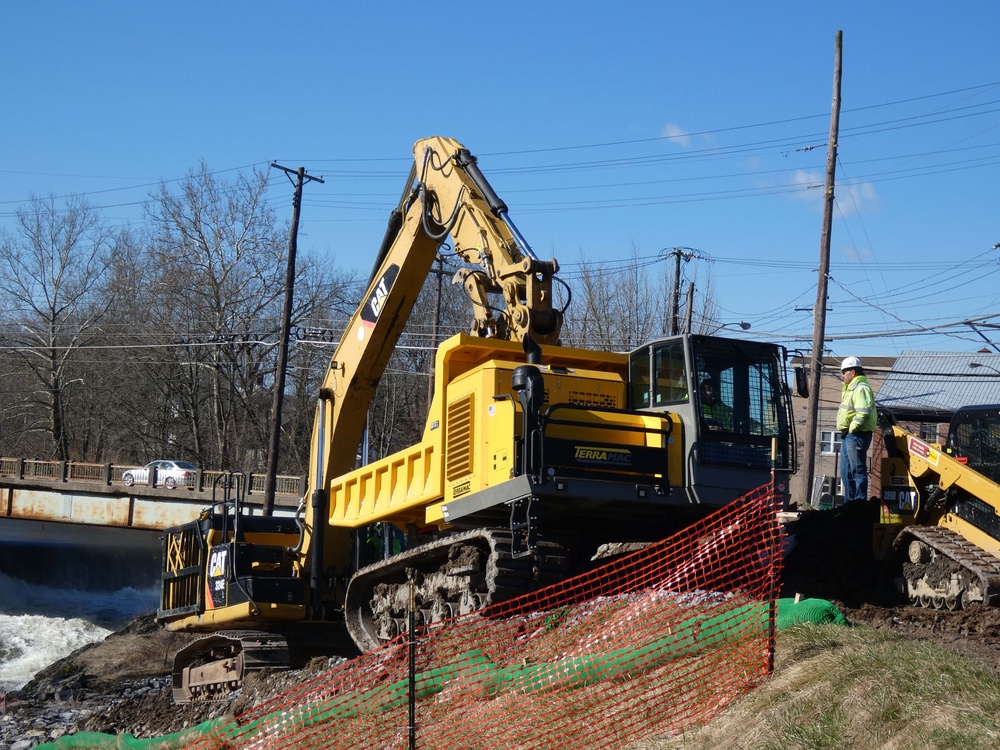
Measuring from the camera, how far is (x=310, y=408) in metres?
56.9

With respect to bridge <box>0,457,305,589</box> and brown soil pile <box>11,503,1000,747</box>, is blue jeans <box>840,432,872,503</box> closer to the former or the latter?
brown soil pile <box>11,503,1000,747</box>

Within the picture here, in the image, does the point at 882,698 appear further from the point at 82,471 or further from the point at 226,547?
the point at 82,471

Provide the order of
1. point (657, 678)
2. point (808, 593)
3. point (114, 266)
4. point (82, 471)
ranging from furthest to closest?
1. point (114, 266)
2. point (82, 471)
3. point (808, 593)
4. point (657, 678)

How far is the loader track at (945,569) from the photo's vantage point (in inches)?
421

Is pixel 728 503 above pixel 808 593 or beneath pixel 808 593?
above

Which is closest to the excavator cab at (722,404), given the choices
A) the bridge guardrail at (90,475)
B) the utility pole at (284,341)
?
the utility pole at (284,341)

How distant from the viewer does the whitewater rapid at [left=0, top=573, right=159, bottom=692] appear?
96.4 ft

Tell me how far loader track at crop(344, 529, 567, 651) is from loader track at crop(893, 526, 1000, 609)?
12.5 feet

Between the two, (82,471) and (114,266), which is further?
(114,266)

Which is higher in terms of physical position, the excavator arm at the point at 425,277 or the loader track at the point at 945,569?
the excavator arm at the point at 425,277

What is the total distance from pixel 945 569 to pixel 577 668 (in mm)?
4616

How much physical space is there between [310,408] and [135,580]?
57.1 ft

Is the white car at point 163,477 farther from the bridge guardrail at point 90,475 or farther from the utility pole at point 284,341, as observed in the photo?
the utility pole at point 284,341

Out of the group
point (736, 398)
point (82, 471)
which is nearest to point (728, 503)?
point (736, 398)
